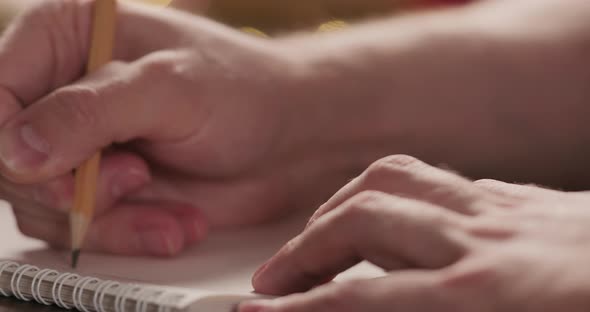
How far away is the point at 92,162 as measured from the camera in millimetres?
719

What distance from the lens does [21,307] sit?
55 centimetres

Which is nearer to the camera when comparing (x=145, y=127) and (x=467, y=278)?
(x=467, y=278)

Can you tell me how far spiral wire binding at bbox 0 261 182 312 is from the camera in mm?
500

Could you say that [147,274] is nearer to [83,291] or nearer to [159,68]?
[83,291]

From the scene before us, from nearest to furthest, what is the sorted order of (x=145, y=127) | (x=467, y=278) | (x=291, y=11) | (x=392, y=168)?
1. (x=467, y=278)
2. (x=392, y=168)
3. (x=145, y=127)
4. (x=291, y=11)

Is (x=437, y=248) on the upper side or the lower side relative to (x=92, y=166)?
lower

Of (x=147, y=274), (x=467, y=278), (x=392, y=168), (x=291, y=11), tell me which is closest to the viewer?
(x=467, y=278)

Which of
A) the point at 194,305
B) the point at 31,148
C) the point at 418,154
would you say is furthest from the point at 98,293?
the point at 418,154

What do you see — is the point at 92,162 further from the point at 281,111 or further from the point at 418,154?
the point at 418,154

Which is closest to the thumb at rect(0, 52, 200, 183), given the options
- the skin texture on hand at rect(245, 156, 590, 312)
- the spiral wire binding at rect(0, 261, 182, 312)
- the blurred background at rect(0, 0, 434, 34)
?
the spiral wire binding at rect(0, 261, 182, 312)

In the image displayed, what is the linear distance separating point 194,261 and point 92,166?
0.13 meters

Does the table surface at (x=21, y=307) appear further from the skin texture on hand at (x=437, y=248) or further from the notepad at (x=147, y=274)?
the skin texture on hand at (x=437, y=248)

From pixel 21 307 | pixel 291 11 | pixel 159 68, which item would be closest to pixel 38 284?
pixel 21 307

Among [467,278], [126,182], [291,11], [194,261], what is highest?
[291,11]
